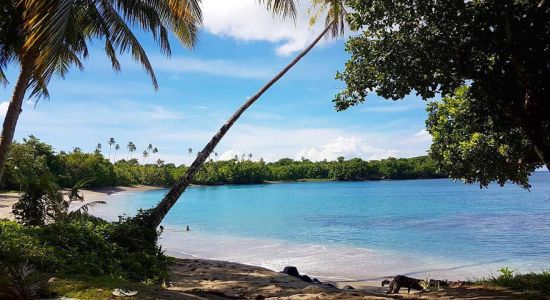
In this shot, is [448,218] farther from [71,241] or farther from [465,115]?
[71,241]

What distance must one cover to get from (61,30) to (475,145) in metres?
7.32

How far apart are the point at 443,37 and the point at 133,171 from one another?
3508 inches

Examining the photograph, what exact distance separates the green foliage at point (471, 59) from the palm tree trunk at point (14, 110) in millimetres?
5872

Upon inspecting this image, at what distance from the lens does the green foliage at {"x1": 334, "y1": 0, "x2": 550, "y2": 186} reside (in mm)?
6074

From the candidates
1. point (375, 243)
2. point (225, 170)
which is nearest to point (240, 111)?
point (375, 243)

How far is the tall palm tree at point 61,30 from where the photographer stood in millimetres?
6355

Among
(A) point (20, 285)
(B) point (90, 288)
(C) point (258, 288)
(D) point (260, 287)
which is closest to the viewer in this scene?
(A) point (20, 285)

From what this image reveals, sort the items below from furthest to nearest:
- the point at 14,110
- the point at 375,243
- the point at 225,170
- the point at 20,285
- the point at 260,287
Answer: the point at 225,170, the point at 375,243, the point at 260,287, the point at 14,110, the point at 20,285

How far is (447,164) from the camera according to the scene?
9133 mm

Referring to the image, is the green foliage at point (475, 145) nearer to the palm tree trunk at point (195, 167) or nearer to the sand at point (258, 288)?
the sand at point (258, 288)

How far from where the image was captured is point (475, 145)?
26.7 ft

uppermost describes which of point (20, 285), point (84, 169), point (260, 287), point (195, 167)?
point (84, 169)

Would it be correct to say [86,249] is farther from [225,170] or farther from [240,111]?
[225,170]

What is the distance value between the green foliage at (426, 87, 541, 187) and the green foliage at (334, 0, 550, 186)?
→ 0.04 meters
